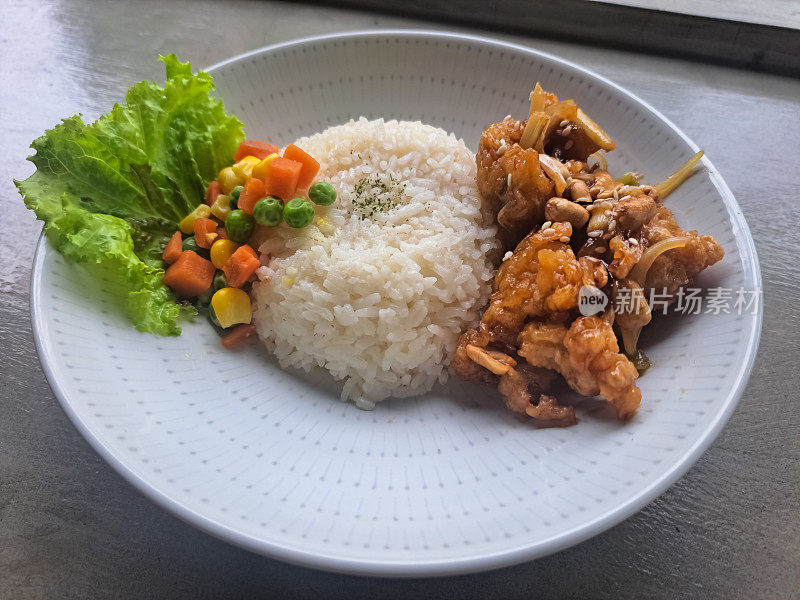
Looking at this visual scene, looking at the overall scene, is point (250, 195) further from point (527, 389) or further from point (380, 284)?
point (527, 389)

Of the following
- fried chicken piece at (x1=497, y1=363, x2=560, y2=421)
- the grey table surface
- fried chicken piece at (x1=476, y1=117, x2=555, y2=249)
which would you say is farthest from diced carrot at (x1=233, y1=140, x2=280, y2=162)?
fried chicken piece at (x1=497, y1=363, x2=560, y2=421)

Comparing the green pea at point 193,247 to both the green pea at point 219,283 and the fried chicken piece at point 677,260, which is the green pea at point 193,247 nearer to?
the green pea at point 219,283

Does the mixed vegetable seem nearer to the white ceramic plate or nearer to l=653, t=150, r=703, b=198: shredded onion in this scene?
the white ceramic plate

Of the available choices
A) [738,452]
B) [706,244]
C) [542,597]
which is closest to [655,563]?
[542,597]

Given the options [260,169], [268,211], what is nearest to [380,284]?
[268,211]

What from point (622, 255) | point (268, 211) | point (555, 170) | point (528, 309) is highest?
point (555, 170)

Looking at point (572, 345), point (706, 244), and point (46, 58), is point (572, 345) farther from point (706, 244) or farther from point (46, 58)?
point (46, 58)
